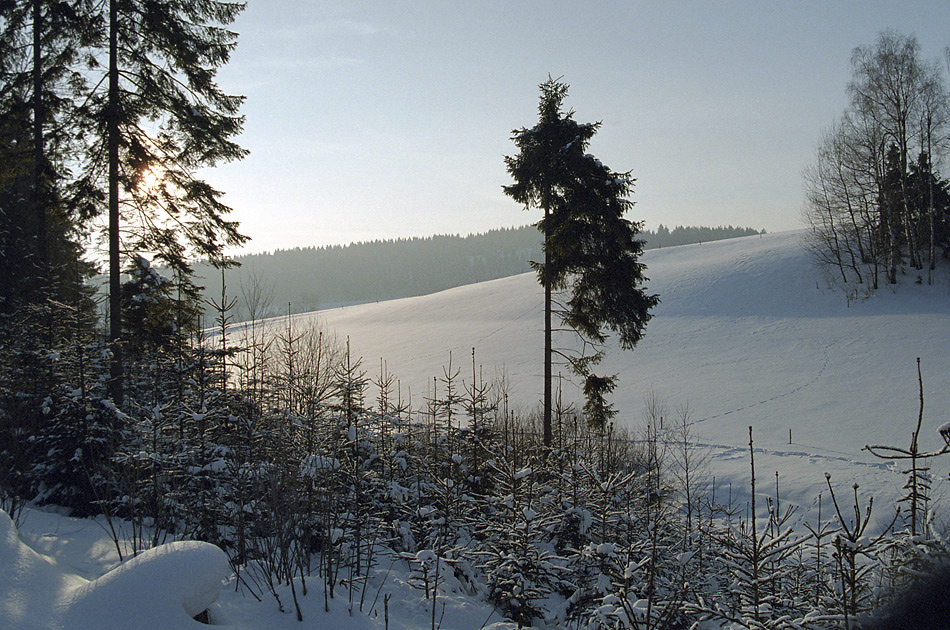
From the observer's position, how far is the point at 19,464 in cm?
859

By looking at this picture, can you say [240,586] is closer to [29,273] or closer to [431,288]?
[29,273]

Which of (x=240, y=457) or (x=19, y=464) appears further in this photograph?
(x=19, y=464)

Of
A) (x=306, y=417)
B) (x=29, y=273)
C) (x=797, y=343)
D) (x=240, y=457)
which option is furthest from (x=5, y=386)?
(x=797, y=343)

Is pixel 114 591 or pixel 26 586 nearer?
pixel 26 586

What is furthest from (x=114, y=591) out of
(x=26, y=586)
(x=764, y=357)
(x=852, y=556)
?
(x=764, y=357)

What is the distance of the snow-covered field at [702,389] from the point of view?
124 inches

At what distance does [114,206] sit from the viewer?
1032 centimetres

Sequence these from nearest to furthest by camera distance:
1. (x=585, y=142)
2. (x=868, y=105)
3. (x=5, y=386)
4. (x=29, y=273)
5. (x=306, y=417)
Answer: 1. (x=306, y=417)
2. (x=5, y=386)
3. (x=585, y=142)
4. (x=29, y=273)
5. (x=868, y=105)

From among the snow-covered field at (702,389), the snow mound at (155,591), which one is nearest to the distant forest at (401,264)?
the snow-covered field at (702,389)

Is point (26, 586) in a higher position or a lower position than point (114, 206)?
lower

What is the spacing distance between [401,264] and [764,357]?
109471 millimetres

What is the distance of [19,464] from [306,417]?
6.18 m

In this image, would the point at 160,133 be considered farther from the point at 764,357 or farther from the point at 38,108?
the point at 764,357

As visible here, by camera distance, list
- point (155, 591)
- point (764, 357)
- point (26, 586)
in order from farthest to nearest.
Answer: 1. point (764, 357)
2. point (155, 591)
3. point (26, 586)
